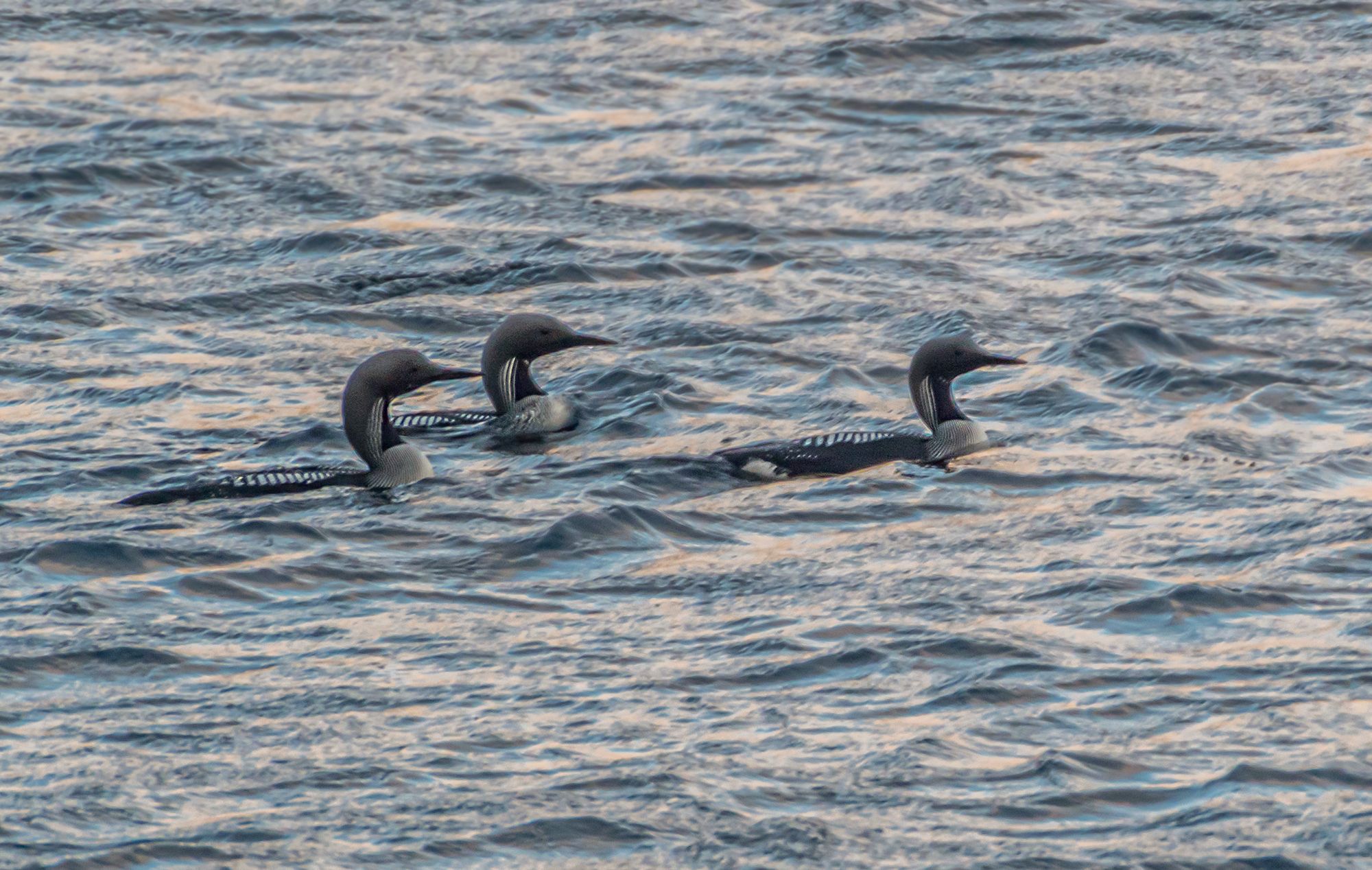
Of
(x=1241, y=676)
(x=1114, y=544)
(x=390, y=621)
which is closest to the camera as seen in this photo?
(x=1241, y=676)

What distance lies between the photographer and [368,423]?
12.4m

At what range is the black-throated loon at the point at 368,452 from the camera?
1165 centimetres

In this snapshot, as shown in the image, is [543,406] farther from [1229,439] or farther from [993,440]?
[1229,439]

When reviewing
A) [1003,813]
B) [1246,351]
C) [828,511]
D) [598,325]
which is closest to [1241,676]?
[1003,813]

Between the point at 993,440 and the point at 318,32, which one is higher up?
the point at 318,32

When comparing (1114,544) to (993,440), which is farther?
(993,440)

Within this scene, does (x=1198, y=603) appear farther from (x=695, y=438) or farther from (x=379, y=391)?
(x=379, y=391)

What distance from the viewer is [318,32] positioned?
68.3 feet

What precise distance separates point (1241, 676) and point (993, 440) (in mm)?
3753

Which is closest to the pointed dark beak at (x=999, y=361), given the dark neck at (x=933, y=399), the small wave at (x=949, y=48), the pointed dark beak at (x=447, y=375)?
the dark neck at (x=933, y=399)

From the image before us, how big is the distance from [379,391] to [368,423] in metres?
0.23

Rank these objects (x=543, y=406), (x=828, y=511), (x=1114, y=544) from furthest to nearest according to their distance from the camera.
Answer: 1. (x=543, y=406)
2. (x=828, y=511)
3. (x=1114, y=544)

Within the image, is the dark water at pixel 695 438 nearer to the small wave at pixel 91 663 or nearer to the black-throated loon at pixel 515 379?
the small wave at pixel 91 663

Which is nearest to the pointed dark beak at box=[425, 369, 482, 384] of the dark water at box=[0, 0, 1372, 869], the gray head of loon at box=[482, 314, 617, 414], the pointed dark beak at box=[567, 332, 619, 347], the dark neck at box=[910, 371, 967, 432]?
the dark water at box=[0, 0, 1372, 869]
